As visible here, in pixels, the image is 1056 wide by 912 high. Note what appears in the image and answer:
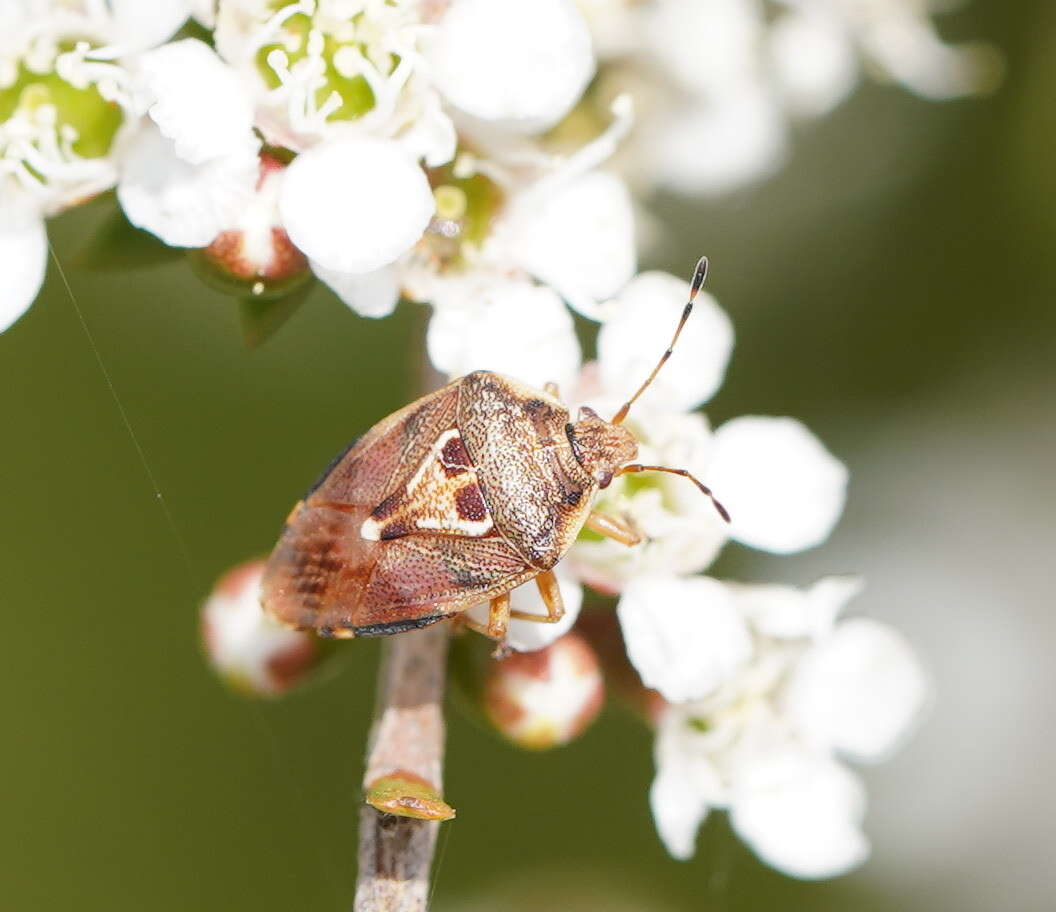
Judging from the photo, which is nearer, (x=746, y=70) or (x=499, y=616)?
(x=499, y=616)

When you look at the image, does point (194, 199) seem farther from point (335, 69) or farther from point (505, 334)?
point (505, 334)

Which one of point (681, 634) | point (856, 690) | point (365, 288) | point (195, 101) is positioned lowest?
point (856, 690)

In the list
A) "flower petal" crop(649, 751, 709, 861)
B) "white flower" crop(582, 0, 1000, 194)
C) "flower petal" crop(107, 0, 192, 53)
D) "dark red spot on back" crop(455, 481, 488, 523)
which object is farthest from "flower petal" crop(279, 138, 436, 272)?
"white flower" crop(582, 0, 1000, 194)

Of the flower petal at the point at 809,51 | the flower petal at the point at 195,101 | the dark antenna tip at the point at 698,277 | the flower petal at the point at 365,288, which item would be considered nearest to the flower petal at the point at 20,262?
the flower petal at the point at 195,101

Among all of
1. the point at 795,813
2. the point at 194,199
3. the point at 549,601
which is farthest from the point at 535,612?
the point at 194,199

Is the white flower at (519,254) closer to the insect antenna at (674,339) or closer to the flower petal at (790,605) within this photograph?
the insect antenna at (674,339)
